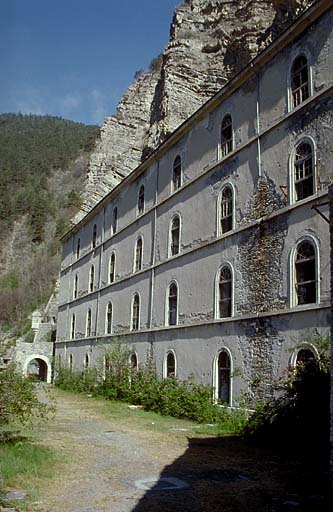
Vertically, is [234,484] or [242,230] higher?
[242,230]

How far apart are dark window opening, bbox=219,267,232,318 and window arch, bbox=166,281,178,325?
3.23 metres

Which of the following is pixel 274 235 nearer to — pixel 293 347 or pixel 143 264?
pixel 293 347

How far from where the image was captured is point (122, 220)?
2667cm

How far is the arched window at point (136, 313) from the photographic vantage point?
23.4 meters

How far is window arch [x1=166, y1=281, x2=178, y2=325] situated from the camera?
2006cm

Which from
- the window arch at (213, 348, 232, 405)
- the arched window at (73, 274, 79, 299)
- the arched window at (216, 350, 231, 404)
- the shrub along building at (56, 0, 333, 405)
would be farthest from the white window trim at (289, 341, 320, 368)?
the arched window at (73, 274, 79, 299)

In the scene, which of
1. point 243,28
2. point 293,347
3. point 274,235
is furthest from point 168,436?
point 243,28

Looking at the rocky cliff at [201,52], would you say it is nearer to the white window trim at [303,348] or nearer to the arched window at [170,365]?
the arched window at [170,365]

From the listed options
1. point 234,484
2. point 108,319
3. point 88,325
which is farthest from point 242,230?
point 88,325

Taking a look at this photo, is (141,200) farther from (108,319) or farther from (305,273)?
(305,273)

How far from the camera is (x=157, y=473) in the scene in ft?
30.1

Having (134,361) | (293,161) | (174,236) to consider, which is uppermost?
(293,161)

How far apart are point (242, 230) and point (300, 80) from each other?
4.54 meters

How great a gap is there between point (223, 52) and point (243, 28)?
→ 363cm
